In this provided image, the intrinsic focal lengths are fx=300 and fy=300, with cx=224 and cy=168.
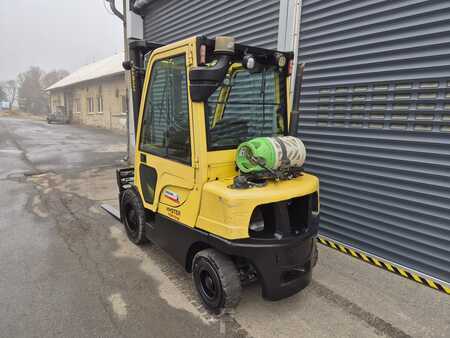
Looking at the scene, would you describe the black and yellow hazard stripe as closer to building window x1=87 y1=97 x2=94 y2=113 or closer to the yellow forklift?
the yellow forklift

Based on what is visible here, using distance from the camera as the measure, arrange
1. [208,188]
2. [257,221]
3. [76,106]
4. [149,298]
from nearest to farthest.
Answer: [208,188] → [257,221] → [149,298] → [76,106]

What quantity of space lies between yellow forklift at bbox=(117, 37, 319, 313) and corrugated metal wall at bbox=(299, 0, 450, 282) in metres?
1.18

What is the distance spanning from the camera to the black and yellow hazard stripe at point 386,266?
339 centimetres

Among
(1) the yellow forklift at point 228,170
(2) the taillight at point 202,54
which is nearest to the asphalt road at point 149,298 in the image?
(1) the yellow forklift at point 228,170

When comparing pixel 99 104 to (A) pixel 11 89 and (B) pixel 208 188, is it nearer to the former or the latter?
(B) pixel 208 188

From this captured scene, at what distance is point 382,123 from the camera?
3682 millimetres

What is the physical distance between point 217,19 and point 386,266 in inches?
205

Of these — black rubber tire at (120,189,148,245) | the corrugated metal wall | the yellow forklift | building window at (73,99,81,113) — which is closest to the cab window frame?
the yellow forklift

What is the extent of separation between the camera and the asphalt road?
106 inches

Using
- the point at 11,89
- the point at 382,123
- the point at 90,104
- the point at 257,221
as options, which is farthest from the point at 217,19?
the point at 11,89

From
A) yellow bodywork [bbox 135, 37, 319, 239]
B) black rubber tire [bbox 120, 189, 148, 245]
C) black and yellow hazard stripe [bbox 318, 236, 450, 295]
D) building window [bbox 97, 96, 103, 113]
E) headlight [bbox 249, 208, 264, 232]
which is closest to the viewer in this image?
yellow bodywork [bbox 135, 37, 319, 239]

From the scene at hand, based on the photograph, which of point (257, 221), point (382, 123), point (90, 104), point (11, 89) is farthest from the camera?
point (11, 89)

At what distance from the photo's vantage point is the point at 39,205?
591cm

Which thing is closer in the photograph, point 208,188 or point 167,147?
point 208,188
